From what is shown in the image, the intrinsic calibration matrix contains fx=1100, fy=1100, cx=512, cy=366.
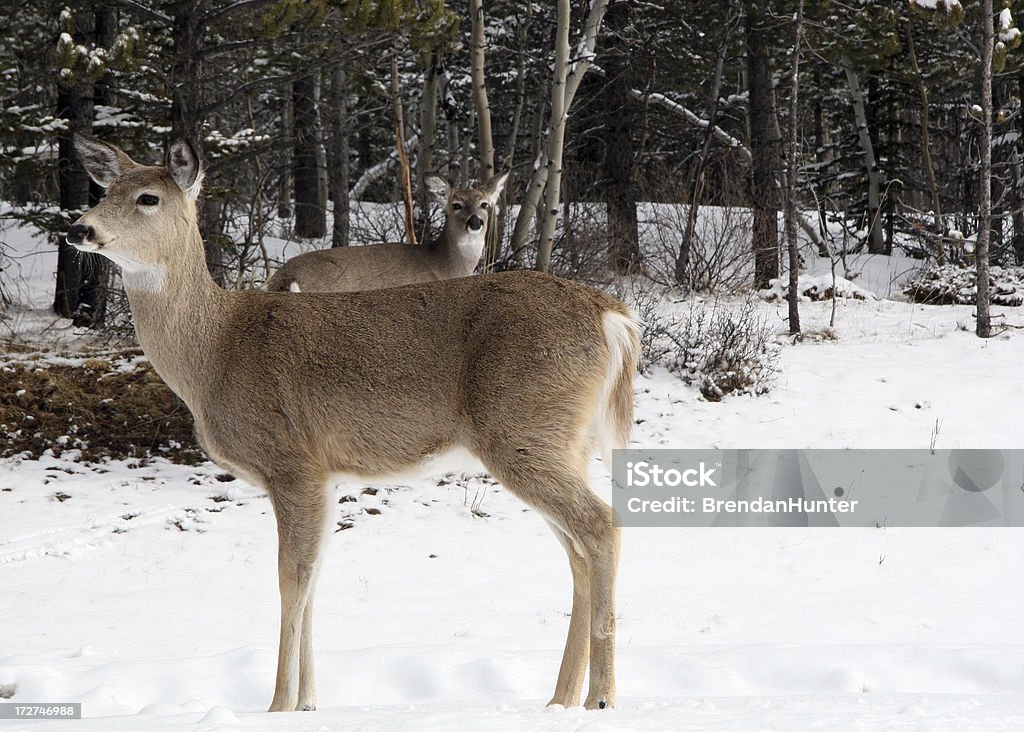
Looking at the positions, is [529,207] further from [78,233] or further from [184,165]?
[78,233]

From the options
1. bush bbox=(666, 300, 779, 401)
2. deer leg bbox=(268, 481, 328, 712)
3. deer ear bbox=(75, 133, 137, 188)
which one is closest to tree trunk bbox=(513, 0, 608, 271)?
bush bbox=(666, 300, 779, 401)

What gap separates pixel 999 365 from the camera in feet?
36.0

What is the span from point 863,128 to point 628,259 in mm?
8094

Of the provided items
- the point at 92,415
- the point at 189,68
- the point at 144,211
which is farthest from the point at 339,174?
the point at 144,211

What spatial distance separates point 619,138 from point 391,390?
45.9 feet

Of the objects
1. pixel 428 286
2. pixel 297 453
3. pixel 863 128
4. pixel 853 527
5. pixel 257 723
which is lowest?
pixel 853 527

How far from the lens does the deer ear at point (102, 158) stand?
4957 millimetres

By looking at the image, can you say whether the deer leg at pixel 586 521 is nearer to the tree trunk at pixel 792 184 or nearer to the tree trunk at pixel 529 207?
the tree trunk at pixel 529 207

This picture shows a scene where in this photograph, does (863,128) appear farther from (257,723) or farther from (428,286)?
(257,723)

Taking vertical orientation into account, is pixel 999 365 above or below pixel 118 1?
below

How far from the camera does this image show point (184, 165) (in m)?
4.80

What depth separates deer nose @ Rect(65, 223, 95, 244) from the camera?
174 inches

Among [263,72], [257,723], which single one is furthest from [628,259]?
[257,723]

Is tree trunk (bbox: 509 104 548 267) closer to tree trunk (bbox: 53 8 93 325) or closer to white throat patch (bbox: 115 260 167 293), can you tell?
tree trunk (bbox: 53 8 93 325)
